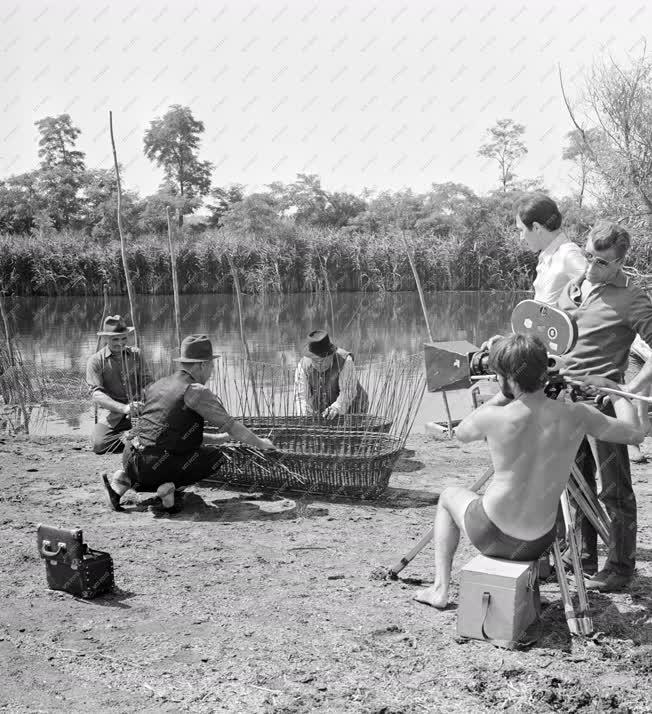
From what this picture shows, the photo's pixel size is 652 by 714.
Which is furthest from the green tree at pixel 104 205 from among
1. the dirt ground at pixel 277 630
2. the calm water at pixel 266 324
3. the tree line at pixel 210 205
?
the dirt ground at pixel 277 630

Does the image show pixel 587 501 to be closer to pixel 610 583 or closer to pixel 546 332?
pixel 610 583

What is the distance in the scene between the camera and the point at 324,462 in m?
4.96

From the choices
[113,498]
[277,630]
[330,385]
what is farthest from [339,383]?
[277,630]

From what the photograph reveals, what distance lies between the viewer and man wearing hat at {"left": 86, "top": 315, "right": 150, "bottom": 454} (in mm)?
6343

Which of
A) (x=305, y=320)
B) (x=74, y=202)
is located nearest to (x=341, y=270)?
(x=305, y=320)

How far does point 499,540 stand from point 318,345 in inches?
119

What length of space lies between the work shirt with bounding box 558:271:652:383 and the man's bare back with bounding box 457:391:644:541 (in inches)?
18.5

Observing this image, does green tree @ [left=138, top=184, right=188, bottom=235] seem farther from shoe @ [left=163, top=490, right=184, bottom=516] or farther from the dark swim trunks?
the dark swim trunks

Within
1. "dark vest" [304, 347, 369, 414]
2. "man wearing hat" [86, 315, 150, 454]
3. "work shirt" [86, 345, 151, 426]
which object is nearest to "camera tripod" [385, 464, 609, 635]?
"dark vest" [304, 347, 369, 414]

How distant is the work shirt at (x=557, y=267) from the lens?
361cm

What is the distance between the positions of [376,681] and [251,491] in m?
2.62

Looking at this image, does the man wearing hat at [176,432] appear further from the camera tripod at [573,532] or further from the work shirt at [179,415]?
the camera tripod at [573,532]

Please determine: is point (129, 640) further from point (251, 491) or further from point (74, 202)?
point (74, 202)

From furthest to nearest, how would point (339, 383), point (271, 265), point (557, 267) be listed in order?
point (271, 265) < point (339, 383) < point (557, 267)
